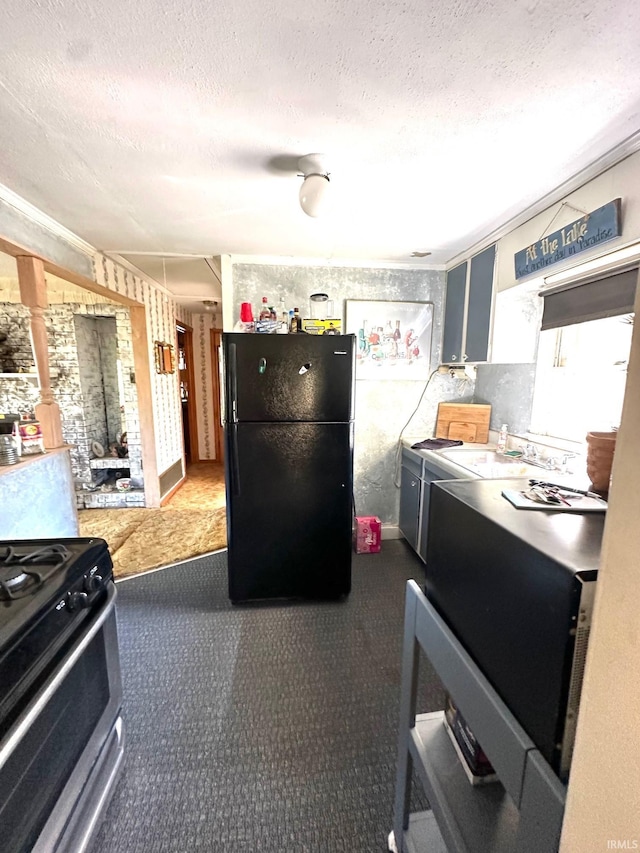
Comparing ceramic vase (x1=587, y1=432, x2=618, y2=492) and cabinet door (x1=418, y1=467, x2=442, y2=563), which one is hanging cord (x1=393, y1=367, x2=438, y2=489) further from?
ceramic vase (x1=587, y1=432, x2=618, y2=492)

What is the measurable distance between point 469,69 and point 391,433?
2.28m

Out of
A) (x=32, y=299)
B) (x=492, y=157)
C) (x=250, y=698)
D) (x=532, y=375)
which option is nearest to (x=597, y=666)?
(x=250, y=698)

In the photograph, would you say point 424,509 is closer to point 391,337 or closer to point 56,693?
point 391,337

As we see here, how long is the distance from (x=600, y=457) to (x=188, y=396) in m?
5.27

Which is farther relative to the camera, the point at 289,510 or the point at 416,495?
the point at 416,495

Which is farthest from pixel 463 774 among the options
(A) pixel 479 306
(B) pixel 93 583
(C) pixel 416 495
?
(A) pixel 479 306

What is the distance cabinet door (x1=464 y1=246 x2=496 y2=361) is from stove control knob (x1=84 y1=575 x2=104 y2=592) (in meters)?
2.36

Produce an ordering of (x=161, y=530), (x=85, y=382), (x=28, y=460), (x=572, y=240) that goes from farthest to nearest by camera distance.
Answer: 1. (x=85, y=382)
2. (x=161, y=530)
3. (x=28, y=460)
4. (x=572, y=240)

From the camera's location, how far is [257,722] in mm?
1517

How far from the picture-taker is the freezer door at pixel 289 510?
212 cm

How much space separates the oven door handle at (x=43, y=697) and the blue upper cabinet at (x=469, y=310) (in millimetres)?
2424

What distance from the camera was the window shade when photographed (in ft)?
5.18

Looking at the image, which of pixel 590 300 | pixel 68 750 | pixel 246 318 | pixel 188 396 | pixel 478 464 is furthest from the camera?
pixel 188 396

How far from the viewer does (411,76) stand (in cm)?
109
